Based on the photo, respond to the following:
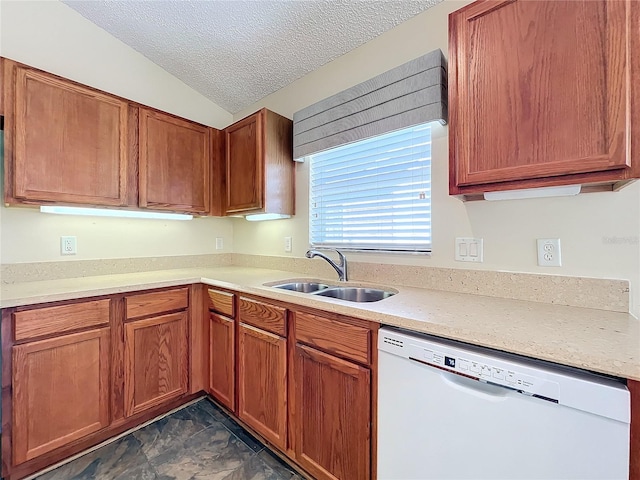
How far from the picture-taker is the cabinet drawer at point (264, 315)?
148cm

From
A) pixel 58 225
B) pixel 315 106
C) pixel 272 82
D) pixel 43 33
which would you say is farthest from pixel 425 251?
pixel 43 33

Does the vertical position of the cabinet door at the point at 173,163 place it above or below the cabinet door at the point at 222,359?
above

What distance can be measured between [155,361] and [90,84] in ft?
6.35

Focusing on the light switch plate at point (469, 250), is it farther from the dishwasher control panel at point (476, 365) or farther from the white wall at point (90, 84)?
the white wall at point (90, 84)

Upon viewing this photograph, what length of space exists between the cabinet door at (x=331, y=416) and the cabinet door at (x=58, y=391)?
1.11 meters

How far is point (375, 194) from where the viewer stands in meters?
1.85

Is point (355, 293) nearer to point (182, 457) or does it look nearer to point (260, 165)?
point (260, 165)

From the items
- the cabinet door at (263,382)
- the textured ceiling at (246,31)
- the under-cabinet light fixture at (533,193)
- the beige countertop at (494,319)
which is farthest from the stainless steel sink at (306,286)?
the textured ceiling at (246,31)

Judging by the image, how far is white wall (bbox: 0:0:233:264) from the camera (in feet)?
5.71

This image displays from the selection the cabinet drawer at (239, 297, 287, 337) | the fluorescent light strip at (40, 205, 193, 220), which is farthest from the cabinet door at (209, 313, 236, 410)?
the fluorescent light strip at (40, 205, 193, 220)

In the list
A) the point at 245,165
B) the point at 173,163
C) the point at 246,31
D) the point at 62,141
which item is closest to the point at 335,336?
the point at 245,165

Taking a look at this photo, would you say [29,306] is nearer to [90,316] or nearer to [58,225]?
[90,316]

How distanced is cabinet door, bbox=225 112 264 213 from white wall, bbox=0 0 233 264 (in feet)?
1.80

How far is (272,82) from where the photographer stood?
2.33 m
